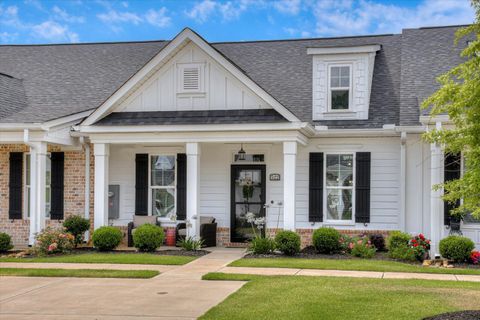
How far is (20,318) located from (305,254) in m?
8.02

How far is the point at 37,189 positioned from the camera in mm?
16266

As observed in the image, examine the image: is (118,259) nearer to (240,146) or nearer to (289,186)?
(289,186)

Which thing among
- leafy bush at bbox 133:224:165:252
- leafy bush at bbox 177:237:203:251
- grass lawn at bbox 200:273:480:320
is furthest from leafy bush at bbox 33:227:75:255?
grass lawn at bbox 200:273:480:320

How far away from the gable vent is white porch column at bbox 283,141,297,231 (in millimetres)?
3020

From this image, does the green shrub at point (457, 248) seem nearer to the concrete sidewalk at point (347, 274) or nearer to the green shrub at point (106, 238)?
the concrete sidewalk at point (347, 274)

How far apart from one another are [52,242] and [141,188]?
10.6ft

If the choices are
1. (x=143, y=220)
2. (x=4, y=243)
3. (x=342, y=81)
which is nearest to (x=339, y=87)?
(x=342, y=81)

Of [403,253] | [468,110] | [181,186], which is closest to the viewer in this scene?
[468,110]

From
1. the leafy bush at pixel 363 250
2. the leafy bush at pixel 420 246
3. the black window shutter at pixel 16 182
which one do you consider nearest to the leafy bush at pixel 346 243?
the leafy bush at pixel 363 250

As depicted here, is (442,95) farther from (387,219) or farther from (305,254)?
(387,219)

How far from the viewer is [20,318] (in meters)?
8.35

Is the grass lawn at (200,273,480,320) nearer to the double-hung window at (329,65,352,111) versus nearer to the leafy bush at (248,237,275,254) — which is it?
the leafy bush at (248,237,275,254)

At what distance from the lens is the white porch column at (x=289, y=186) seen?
1504 centimetres

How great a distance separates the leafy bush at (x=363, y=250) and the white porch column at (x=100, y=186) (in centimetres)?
648
